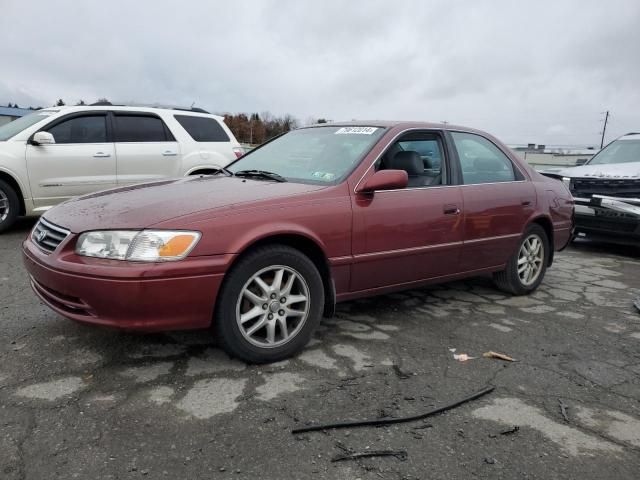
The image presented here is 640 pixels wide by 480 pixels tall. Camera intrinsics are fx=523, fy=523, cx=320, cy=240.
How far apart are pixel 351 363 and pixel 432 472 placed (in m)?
1.09

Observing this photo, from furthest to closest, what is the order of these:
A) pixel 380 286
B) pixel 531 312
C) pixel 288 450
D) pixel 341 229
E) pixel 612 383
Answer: pixel 531 312
pixel 380 286
pixel 341 229
pixel 612 383
pixel 288 450

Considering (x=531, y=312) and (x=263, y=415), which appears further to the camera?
(x=531, y=312)

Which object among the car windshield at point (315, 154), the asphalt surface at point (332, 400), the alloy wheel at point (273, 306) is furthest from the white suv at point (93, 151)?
the alloy wheel at point (273, 306)

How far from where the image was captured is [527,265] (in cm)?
489

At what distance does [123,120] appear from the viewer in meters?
7.39

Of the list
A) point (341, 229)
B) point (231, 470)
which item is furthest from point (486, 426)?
point (341, 229)

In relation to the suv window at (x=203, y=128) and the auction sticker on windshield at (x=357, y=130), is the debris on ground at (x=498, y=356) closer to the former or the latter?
the auction sticker on windshield at (x=357, y=130)

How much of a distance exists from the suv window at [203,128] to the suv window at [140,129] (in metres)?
0.34

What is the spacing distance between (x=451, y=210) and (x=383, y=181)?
0.84m

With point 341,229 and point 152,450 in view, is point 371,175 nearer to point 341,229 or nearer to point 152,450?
point 341,229

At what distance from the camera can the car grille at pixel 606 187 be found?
23.8 ft

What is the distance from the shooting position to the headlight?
275 cm

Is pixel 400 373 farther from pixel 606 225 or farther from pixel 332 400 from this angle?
pixel 606 225

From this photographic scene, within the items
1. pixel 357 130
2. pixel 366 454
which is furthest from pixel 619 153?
pixel 366 454
